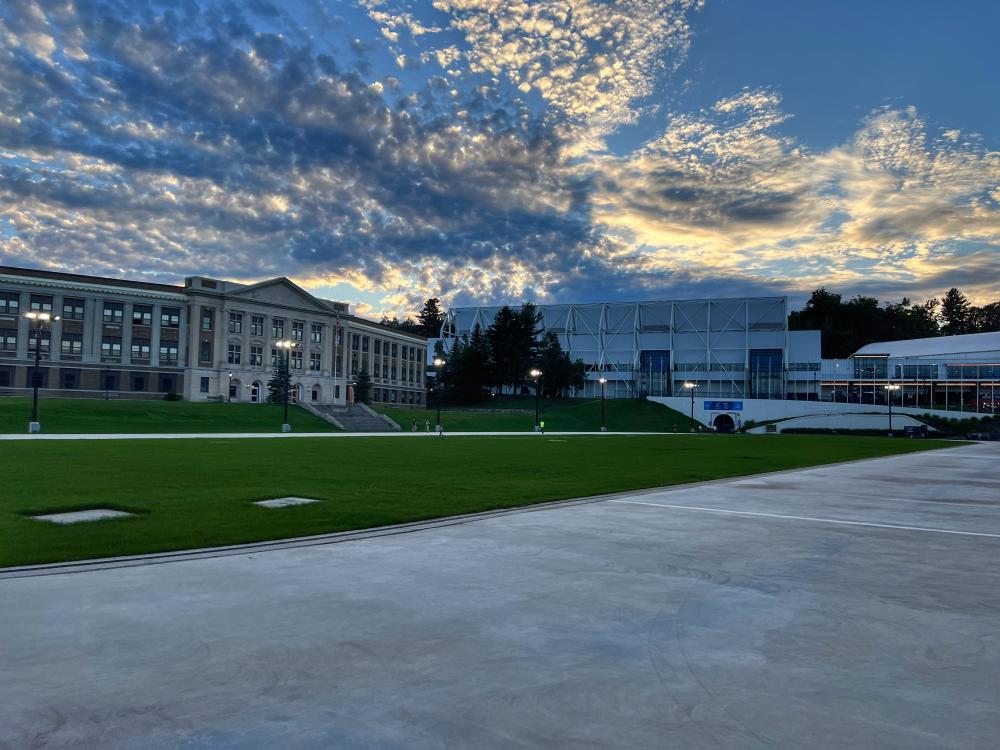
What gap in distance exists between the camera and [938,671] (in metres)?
4.99

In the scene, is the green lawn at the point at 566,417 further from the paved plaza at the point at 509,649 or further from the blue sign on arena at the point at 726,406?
the paved plaza at the point at 509,649

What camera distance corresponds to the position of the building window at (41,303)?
262 ft

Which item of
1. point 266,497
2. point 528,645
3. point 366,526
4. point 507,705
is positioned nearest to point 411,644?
point 528,645

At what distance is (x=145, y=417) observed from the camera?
195 ft

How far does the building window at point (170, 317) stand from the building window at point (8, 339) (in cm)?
1589

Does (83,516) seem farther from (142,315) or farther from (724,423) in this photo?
(724,423)

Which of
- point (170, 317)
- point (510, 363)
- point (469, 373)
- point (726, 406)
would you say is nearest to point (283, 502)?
point (170, 317)

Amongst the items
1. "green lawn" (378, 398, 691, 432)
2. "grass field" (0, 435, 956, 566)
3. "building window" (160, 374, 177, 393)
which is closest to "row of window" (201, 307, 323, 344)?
"building window" (160, 374, 177, 393)

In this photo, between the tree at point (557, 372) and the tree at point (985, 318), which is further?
the tree at point (985, 318)

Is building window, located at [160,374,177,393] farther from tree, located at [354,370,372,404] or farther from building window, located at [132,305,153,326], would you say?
tree, located at [354,370,372,404]

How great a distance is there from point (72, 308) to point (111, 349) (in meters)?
6.54

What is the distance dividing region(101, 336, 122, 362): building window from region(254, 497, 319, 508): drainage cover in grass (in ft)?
275

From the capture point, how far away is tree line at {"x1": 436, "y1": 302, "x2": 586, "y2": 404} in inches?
4747

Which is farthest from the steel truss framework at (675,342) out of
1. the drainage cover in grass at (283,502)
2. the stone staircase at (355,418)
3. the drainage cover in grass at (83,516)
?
the drainage cover in grass at (83,516)
